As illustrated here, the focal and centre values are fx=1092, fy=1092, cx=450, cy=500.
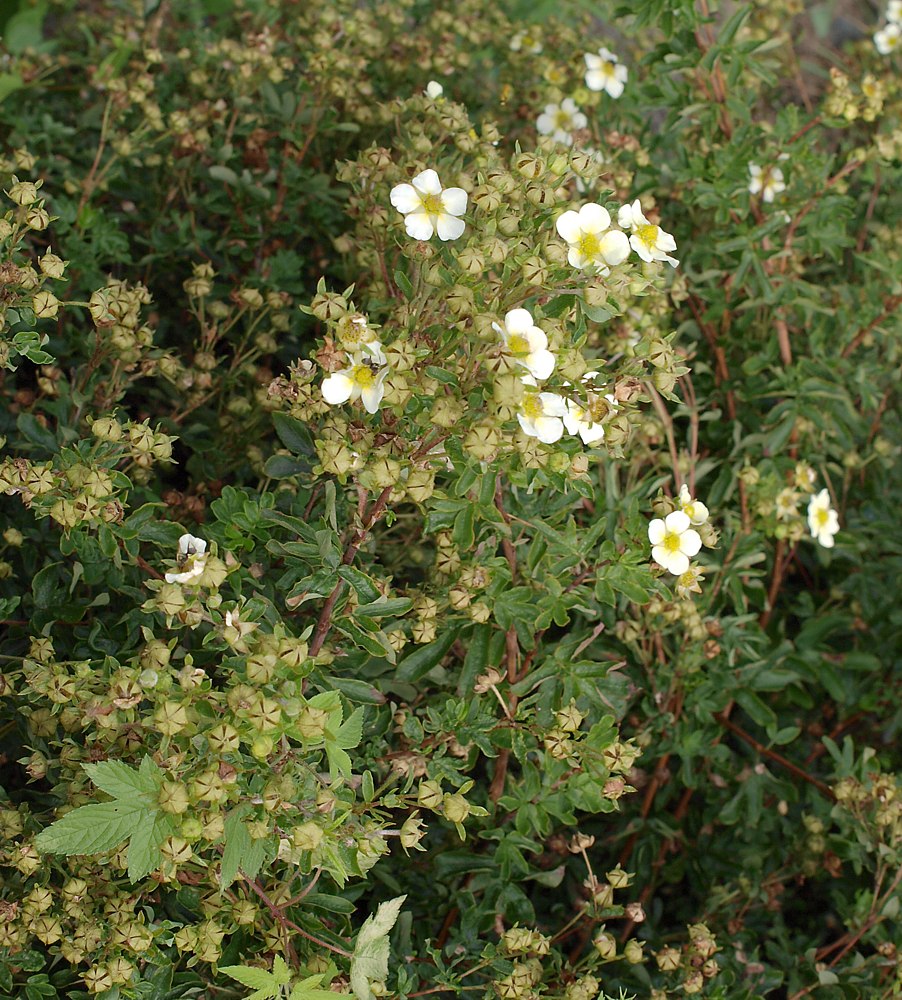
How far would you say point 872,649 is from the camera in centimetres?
214

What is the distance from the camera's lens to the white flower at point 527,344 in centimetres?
118

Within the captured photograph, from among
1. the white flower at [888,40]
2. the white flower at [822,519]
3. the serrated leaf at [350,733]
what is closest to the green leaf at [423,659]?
the serrated leaf at [350,733]

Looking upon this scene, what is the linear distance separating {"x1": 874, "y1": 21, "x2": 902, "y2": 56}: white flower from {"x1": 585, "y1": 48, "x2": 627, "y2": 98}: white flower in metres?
0.97

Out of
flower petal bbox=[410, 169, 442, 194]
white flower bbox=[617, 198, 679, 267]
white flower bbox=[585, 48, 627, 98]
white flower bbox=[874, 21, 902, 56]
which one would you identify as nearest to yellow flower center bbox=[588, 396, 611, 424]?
white flower bbox=[617, 198, 679, 267]

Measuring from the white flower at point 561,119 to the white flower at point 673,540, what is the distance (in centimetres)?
106

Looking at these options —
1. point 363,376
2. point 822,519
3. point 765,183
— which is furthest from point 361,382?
point 765,183

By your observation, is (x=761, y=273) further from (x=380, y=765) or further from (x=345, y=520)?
(x=380, y=765)

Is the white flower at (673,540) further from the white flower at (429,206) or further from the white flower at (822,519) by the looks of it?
the white flower at (822,519)

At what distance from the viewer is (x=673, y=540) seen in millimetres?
1471

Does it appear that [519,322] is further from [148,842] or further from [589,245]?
[148,842]

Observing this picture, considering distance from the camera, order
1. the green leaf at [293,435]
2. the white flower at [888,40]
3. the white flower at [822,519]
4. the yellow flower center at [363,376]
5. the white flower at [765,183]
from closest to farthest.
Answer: the yellow flower center at [363,376] → the green leaf at [293,435] → the white flower at [822,519] → the white flower at [765,183] → the white flower at [888,40]

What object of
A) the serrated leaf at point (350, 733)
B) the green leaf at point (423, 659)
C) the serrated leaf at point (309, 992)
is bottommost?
the serrated leaf at point (309, 992)

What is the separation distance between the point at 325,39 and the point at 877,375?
51.0 inches

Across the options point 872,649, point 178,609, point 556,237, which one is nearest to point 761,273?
point 872,649
